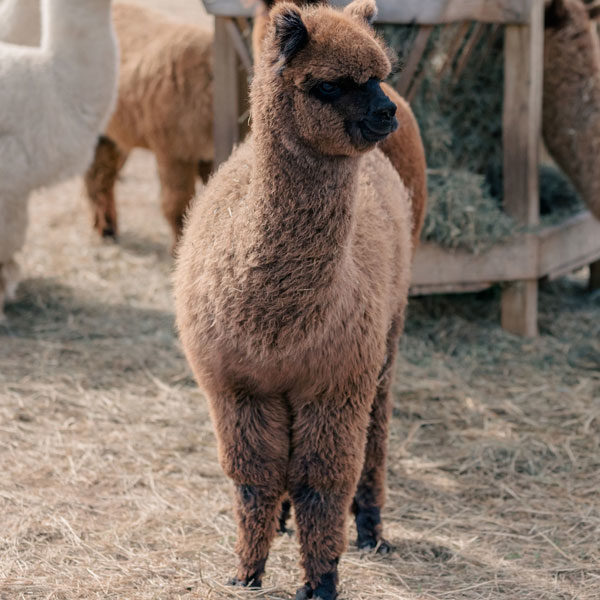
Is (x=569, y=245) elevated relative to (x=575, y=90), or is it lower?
lower

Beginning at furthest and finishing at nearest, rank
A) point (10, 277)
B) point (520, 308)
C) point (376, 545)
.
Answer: point (10, 277) < point (520, 308) < point (376, 545)

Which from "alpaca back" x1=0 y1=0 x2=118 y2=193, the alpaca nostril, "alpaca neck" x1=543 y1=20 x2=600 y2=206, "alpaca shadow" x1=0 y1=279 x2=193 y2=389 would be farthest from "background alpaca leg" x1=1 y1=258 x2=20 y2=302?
the alpaca nostril

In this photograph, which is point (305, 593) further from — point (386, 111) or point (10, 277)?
point (10, 277)

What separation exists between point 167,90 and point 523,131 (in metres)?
2.50

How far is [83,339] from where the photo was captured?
18.1ft

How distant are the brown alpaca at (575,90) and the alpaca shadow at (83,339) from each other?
2.62 meters

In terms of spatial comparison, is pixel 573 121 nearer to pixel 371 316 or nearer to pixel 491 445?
pixel 491 445

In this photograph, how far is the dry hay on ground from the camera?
3029mm

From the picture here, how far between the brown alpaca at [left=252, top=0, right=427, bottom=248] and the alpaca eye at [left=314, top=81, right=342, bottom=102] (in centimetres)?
121

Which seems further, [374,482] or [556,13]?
[556,13]

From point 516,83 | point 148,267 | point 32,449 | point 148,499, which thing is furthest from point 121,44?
point 148,499

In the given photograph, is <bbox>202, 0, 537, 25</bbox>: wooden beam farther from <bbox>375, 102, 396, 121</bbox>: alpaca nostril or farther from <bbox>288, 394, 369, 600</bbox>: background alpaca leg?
<bbox>288, 394, 369, 600</bbox>: background alpaca leg

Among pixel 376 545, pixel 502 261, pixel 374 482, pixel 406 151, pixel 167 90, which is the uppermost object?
pixel 167 90

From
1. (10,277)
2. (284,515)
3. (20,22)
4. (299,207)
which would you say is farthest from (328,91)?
(20,22)
